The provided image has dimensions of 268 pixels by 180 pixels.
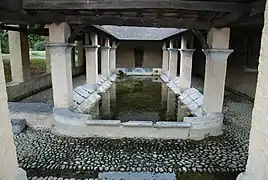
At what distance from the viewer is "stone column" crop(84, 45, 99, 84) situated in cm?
970

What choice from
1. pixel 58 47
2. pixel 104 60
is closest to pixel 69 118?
pixel 58 47

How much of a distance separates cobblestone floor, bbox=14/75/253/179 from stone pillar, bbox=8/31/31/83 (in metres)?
4.37

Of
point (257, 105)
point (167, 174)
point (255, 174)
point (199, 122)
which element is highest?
point (257, 105)

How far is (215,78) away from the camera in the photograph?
6043 mm

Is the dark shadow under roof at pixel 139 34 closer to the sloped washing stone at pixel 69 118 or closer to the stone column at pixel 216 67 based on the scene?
the stone column at pixel 216 67

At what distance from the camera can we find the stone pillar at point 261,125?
1785 millimetres

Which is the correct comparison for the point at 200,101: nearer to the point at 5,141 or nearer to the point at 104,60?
the point at 5,141

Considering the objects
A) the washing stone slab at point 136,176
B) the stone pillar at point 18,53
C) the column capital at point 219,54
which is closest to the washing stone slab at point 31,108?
the washing stone slab at point 136,176

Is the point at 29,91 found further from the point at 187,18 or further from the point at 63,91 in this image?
the point at 187,18

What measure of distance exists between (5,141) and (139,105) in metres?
6.75

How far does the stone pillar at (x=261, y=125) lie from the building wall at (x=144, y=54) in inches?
712

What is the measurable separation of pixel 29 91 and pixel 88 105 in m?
3.03

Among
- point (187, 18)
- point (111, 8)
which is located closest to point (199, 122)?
point (187, 18)

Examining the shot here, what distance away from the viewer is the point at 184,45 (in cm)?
1008
